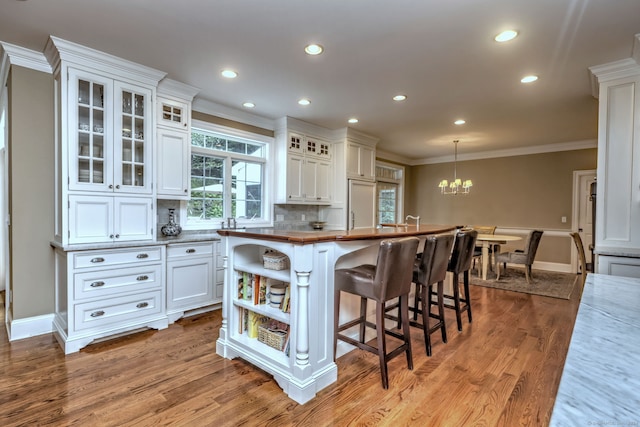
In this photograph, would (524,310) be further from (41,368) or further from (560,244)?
(41,368)

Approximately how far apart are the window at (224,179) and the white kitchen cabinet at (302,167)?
0.31 metres

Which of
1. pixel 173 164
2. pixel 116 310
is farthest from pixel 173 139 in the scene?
pixel 116 310

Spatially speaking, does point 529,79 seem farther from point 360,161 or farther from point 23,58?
point 23,58

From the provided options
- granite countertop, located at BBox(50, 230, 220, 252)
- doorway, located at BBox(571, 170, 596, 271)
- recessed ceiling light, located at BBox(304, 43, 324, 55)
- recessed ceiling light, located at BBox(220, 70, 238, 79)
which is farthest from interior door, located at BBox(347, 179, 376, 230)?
doorway, located at BBox(571, 170, 596, 271)

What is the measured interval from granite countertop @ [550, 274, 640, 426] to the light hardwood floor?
3.83ft

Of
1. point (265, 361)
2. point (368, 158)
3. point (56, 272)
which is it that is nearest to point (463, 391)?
point (265, 361)

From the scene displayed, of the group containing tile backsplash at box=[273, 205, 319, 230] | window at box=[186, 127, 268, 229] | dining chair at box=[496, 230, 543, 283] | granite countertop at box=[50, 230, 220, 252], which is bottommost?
dining chair at box=[496, 230, 543, 283]

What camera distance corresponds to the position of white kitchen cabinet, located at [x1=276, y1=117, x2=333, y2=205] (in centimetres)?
484

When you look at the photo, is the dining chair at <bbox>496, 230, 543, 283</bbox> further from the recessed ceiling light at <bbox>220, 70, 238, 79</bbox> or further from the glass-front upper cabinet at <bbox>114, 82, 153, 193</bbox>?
the glass-front upper cabinet at <bbox>114, 82, 153, 193</bbox>

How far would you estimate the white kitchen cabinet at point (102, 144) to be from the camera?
2736 mm

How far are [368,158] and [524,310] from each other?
3.43 metres

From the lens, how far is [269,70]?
313 cm

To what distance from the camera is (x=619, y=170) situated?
2924 millimetres

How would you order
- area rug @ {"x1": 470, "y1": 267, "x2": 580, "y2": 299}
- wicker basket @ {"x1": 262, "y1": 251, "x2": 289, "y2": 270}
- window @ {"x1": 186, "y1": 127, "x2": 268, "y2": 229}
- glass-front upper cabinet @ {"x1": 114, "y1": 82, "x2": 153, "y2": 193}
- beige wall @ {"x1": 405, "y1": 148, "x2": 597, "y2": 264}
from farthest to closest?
1. beige wall @ {"x1": 405, "y1": 148, "x2": 597, "y2": 264}
2. area rug @ {"x1": 470, "y1": 267, "x2": 580, "y2": 299}
3. window @ {"x1": 186, "y1": 127, "x2": 268, "y2": 229}
4. glass-front upper cabinet @ {"x1": 114, "y1": 82, "x2": 153, "y2": 193}
5. wicker basket @ {"x1": 262, "y1": 251, "x2": 289, "y2": 270}
